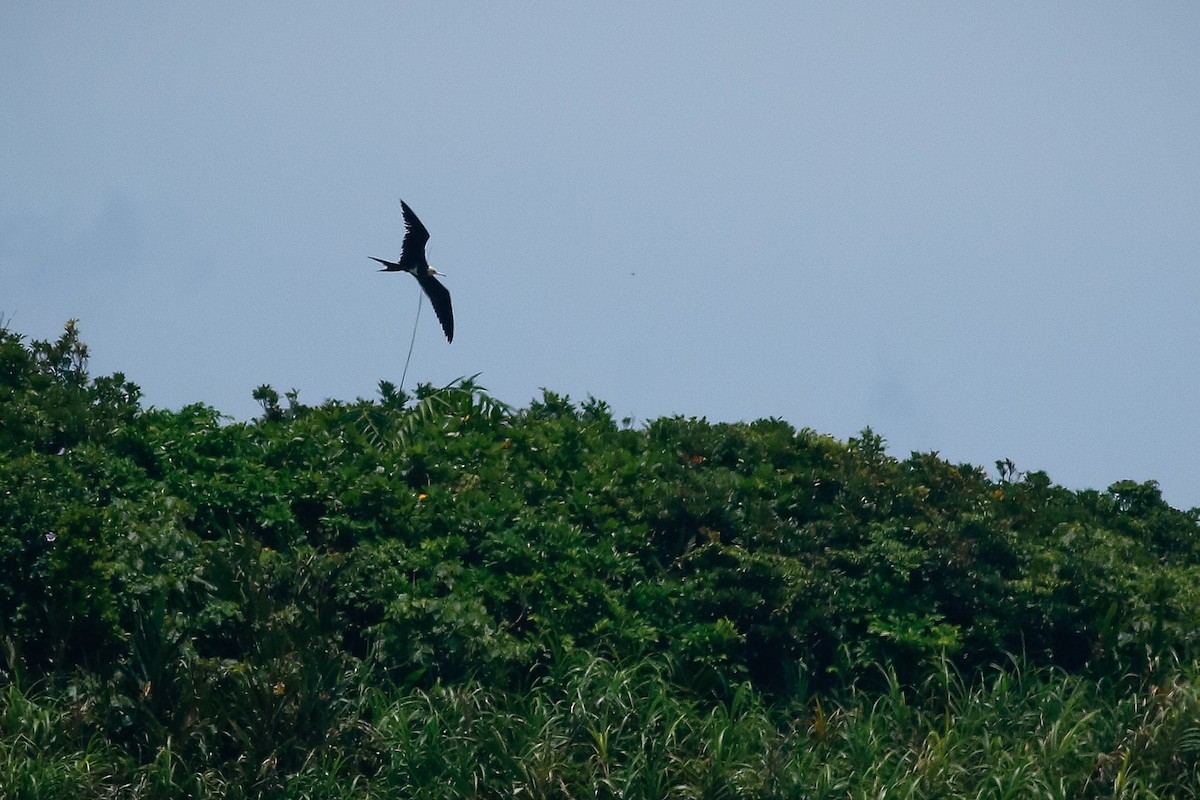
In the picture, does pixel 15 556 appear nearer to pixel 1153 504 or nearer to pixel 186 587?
pixel 186 587

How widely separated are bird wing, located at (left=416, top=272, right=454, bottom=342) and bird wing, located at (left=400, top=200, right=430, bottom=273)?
12 centimetres

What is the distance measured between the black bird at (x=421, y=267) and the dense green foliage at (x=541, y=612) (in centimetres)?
138

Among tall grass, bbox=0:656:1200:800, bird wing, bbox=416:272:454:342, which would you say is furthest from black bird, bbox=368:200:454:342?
tall grass, bbox=0:656:1200:800

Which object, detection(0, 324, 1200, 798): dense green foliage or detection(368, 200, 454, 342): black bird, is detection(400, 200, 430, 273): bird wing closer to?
detection(368, 200, 454, 342): black bird

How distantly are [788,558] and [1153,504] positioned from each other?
3.91 metres

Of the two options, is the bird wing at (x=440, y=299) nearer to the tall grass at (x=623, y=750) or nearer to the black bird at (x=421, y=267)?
the black bird at (x=421, y=267)

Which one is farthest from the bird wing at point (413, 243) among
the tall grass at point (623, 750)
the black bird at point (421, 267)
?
the tall grass at point (623, 750)

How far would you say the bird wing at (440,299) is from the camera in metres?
13.2

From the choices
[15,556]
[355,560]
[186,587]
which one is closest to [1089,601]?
[355,560]

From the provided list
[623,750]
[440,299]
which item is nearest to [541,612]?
[623,750]

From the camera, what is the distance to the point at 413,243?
12914 mm

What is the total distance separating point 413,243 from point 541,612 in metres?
4.33

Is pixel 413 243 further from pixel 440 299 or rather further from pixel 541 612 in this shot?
pixel 541 612

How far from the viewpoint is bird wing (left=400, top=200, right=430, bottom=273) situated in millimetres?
12828
